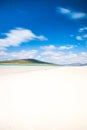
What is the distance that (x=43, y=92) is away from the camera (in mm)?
1533

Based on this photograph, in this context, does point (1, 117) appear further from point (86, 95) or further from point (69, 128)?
point (86, 95)

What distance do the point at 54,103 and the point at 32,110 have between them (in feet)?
0.66

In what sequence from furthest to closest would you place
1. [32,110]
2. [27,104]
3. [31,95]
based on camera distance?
1. [31,95]
2. [27,104]
3. [32,110]

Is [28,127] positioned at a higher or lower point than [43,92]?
lower

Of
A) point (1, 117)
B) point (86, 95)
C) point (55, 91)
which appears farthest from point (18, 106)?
point (86, 95)

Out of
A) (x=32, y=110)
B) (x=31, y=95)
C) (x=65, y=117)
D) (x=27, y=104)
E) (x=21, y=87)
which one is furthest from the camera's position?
(x=21, y=87)

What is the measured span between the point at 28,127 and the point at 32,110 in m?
0.21

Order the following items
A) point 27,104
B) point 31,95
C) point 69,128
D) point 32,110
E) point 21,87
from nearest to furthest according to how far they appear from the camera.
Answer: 1. point 69,128
2. point 32,110
3. point 27,104
4. point 31,95
5. point 21,87

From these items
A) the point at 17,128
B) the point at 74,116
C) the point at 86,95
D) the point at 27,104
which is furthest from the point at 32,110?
the point at 86,95

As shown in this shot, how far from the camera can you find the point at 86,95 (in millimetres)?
1331

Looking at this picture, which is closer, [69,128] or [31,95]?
[69,128]

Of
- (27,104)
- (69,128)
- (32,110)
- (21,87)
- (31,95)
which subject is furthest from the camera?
(21,87)

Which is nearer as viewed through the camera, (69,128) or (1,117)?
(69,128)

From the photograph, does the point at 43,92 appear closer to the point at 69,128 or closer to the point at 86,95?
the point at 86,95
